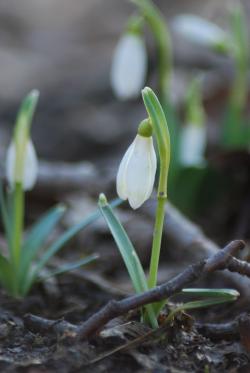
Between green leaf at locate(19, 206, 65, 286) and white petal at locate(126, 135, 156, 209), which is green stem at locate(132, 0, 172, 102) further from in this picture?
white petal at locate(126, 135, 156, 209)

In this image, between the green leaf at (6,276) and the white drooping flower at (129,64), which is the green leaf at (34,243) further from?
the white drooping flower at (129,64)

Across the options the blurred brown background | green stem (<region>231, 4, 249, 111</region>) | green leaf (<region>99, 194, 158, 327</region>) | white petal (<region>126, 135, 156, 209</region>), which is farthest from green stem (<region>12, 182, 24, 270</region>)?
the blurred brown background

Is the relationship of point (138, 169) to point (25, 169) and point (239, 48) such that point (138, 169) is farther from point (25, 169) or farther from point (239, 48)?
point (239, 48)

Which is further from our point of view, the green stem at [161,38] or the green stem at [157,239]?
the green stem at [161,38]

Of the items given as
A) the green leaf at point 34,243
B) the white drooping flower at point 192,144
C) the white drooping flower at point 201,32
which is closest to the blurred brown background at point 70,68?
the white drooping flower at point 201,32

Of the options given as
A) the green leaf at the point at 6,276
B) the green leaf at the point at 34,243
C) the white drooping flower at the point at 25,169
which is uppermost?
the white drooping flower at the point at 25,169

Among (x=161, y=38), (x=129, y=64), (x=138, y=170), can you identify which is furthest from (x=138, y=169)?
(x=161, y=38)
